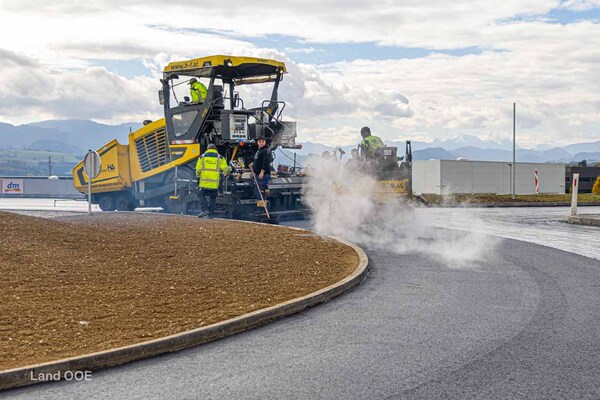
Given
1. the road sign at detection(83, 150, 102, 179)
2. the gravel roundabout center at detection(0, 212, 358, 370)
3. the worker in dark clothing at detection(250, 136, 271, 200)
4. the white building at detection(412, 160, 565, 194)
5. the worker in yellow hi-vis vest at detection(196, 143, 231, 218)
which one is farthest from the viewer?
the white building at detection(412, 160, 565, 194)

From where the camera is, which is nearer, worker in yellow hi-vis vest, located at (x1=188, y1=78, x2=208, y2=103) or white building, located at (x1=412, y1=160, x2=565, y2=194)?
worker in yellow hi-vis vest, located at (x1=188, y1=78, x2=208, y2=103)

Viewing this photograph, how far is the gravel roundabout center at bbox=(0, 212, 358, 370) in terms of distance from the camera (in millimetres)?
6566

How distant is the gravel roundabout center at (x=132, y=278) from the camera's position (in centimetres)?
657

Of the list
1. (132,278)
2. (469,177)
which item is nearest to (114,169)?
(132,278)

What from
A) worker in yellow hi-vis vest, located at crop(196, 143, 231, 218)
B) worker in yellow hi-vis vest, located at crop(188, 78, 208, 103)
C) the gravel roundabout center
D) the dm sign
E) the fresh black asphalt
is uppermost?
worker in yellow hi-vis vest, located at crop(188, 78, 208, 103)

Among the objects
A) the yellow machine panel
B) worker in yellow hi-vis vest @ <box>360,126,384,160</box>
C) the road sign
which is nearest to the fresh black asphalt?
worker in yellow hi-vis vest @ <box>360,126,384,160</box>

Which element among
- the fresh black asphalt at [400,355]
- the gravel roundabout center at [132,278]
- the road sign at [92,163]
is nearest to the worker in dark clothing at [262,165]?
the gravel roundabout center at [132,278]

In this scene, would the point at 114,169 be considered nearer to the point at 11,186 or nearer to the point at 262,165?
the point at 262,165

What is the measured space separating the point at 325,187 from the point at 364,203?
1415mm

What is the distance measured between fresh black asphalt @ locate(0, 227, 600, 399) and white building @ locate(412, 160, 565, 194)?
40.7 m

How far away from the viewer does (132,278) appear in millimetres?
9148

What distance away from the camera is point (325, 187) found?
64.8 ft

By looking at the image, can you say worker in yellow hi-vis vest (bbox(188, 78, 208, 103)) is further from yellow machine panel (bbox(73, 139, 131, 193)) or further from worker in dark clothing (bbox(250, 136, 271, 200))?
yellow machine panel (bbox(73, 139, 131, 193))

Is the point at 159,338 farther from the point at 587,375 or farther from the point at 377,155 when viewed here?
the point at 377,155
